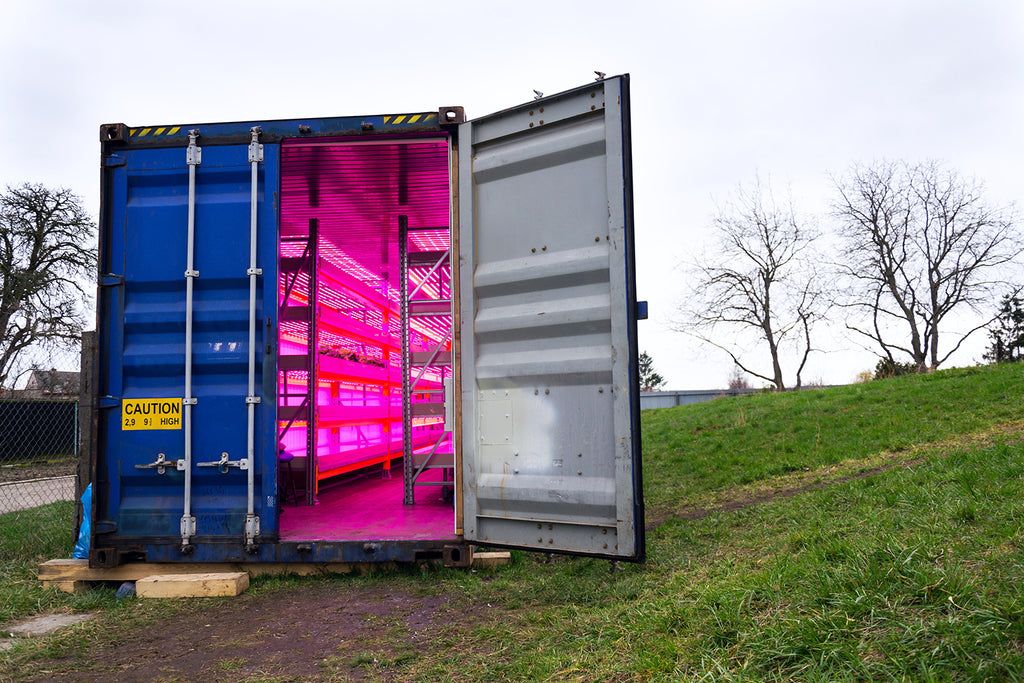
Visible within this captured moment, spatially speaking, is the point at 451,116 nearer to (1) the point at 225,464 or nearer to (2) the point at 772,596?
(1) the point at 225,464

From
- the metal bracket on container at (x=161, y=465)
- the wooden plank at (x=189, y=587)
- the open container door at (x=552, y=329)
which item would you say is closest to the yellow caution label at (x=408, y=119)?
the open container door at (x=552, y=329)

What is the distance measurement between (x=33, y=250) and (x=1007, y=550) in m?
26.7

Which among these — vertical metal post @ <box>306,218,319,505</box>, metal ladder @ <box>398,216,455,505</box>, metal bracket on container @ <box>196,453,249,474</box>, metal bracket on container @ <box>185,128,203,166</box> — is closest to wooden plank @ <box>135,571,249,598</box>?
metal bracket on container @ <box>196,453,249,474</box>

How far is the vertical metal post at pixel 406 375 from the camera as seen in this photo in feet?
25.5

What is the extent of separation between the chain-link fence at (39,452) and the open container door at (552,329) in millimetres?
6065

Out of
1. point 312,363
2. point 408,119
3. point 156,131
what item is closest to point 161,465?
point 156,131

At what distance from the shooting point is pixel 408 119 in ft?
18.2

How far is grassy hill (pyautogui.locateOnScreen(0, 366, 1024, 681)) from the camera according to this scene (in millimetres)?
2830

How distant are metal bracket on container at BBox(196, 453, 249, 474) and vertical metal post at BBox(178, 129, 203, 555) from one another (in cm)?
19

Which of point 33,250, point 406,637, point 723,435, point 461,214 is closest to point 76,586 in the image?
point 406,637

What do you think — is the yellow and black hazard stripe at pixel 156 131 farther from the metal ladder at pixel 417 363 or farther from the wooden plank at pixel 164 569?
the wooden plank at pixel 164 569

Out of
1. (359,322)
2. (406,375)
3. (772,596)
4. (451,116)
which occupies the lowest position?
(772,596)

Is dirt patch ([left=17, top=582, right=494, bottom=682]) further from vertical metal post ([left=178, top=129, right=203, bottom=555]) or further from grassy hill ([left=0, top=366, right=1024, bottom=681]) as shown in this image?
vertical metal post ([left=178, top=129, right=203, bottom=555])

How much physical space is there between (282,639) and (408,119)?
3.93m
